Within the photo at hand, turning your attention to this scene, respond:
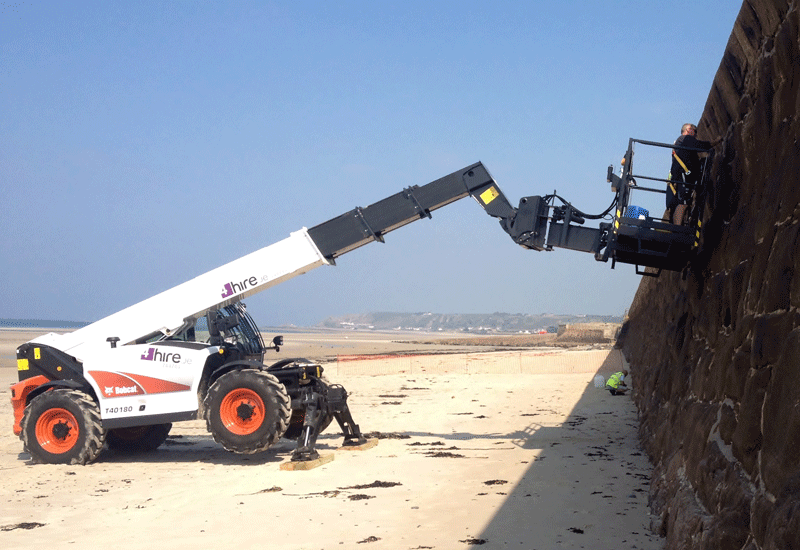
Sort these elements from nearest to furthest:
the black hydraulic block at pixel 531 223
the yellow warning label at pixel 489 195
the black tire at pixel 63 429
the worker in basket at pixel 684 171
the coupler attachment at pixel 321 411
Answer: the worker in basket at pixel 684 171 < the black hydraulic block at pixel 531 223 < the coupler attachment at pixel 321 411 < the black tire at pixel 63 429 < the yellow warning label at pixel 489 195

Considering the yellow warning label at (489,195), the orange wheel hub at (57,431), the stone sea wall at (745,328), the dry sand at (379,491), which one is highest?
the yellow warning label at (489,195)

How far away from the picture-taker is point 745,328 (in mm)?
5105

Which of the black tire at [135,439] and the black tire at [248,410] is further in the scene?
the black tire at [135,439]

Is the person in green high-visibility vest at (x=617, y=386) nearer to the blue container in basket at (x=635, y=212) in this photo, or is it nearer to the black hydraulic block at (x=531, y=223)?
the black hydraulic block at (x=531, y=223)

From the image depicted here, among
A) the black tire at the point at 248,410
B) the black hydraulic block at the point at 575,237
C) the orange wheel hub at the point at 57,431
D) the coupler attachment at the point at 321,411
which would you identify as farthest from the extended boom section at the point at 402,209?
the orange wheel hub at the point at 57,431

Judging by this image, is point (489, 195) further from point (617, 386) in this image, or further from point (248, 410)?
point (617, 386)

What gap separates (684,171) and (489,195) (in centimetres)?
428

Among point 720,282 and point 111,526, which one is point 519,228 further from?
point 111,526

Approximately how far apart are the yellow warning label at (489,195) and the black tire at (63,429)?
6.90 meters

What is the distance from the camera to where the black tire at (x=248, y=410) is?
11.4 m

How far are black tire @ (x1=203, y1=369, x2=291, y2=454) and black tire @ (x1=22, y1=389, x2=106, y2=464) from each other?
1895 mm

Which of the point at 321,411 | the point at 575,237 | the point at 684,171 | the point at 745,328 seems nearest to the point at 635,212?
the point at 684,171

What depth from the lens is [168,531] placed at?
306 inches

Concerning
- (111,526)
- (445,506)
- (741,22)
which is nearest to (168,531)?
(111,526)
